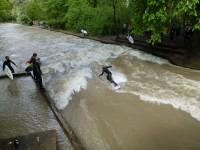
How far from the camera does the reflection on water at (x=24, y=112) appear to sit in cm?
1055

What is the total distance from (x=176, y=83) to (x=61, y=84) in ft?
21.1

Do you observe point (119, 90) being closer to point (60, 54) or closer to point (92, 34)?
point (60, 54)

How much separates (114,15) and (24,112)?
18368 millimetres

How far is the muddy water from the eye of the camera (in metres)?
10.0

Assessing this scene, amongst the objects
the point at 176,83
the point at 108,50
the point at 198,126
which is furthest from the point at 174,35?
the point at 198,126

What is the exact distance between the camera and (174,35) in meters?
24.5

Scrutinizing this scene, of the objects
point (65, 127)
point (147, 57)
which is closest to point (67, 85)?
point (65, 127)

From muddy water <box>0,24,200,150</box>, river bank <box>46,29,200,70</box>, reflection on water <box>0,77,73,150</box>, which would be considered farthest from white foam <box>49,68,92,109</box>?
river bank <box>46,29,200,70</box>

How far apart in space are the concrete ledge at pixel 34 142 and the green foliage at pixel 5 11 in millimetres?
66093

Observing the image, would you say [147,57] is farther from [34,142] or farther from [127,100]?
[34,142]

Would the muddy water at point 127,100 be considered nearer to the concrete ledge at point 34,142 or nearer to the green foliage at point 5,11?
the concrete ledge at point 34,142

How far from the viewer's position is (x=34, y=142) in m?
8.90

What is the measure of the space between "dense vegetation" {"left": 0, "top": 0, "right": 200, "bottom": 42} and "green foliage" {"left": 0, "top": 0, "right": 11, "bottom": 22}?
12.5 meters

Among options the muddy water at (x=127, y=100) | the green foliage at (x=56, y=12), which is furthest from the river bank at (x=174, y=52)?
the green foliage at (x=56, y=12)
